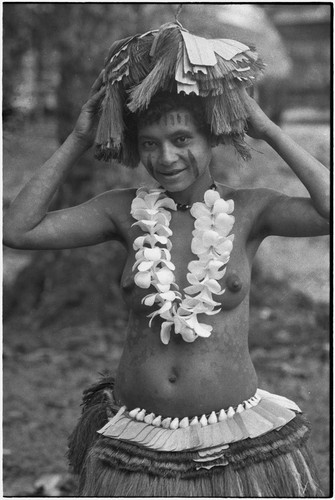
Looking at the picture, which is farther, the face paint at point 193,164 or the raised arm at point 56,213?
the raised arm at point 56,213

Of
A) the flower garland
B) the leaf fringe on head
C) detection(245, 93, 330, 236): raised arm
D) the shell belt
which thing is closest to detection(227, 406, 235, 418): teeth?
the shell belt

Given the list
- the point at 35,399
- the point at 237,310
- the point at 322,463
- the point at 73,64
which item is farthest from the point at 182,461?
the point at 73,64

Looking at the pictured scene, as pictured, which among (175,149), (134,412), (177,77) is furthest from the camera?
(134,412)

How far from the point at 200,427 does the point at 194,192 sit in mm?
636

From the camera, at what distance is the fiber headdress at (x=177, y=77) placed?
182 centimetres

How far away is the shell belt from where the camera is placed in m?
1.90

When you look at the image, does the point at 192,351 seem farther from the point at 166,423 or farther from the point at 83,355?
the point at 83,355

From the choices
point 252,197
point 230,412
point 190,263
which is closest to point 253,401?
point 230,412

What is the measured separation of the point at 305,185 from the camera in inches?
76.3

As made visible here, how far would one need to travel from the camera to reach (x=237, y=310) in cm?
201

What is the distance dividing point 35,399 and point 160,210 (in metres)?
2.24

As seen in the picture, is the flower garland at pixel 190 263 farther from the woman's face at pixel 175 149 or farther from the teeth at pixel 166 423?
the teeth at pixel 166 423

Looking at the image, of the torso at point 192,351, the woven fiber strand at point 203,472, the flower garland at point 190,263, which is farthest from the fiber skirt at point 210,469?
the flower garland at point 190,263

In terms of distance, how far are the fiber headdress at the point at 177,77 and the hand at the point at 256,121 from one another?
0.02 metres
